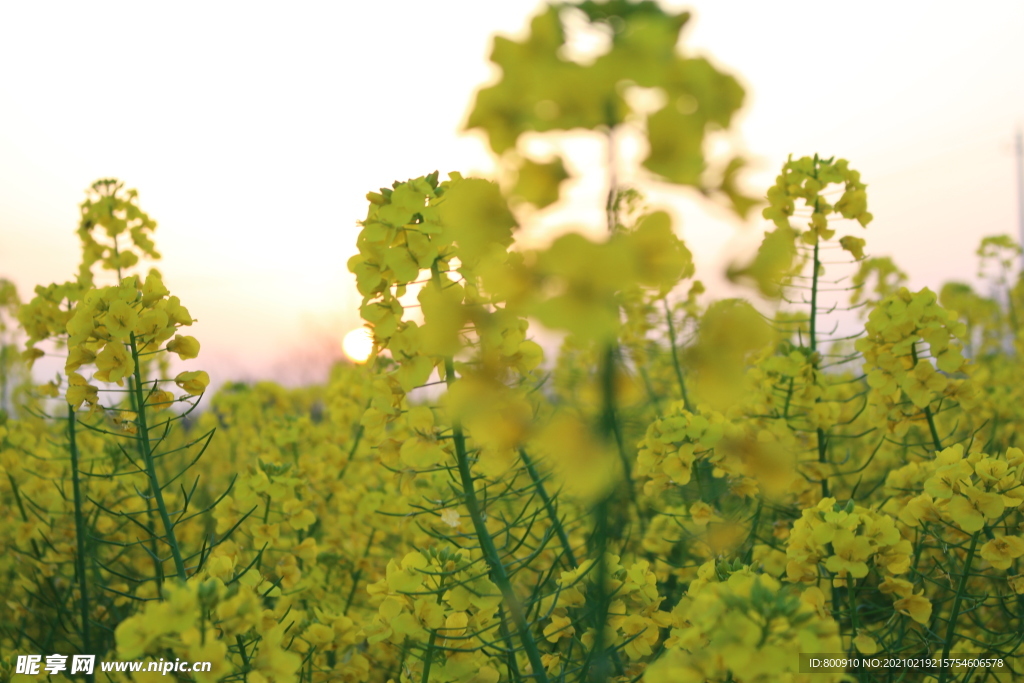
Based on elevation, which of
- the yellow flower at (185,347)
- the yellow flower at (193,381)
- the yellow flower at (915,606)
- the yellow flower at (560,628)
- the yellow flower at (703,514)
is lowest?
the yellow flower at (915,606)

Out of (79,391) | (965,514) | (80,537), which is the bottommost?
(965,514)

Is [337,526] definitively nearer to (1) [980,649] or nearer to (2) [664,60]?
(1) [980,649]

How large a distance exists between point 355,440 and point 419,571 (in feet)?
8.09

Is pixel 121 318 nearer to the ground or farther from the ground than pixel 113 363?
farther from the ground

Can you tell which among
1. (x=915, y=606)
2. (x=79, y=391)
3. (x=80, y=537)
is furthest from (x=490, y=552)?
(x=80, y=537)

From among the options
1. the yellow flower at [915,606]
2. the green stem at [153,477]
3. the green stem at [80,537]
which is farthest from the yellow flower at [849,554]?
the green stem at [80,537]

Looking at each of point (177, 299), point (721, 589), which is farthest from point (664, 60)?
point (177, 299)

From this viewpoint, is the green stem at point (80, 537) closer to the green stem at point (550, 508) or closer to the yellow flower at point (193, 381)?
the yellow flower at point (193, 381)

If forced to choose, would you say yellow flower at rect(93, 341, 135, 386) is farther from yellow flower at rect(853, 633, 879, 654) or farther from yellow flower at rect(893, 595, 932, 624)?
yellow flower at rect(893, 595, 932, 624)

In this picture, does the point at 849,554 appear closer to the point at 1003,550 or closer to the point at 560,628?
the point at 1003,550

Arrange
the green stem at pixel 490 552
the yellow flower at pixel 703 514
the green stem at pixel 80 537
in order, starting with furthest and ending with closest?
the green stem at pixel 80 537 → the yellow flower at pixel 703 514 → the green stem at pixel 490 552

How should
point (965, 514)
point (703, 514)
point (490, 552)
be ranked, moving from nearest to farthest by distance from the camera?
1. point (490, 552)
2. point (965, 514)
3. point (703, 514)

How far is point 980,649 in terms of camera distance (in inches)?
90.9

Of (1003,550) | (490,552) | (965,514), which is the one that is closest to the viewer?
(490,552)
